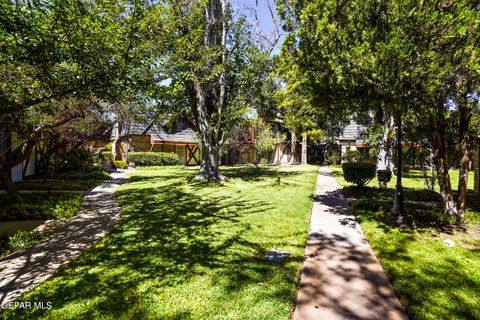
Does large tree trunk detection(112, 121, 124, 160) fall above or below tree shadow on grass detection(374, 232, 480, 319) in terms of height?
above

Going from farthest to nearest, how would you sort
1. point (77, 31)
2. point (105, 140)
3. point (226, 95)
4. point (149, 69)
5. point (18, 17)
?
point (105, 140), point (226, 95), point (149, 69), point (77, 31), point (18, 17)

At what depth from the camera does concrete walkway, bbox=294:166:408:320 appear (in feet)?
10.9

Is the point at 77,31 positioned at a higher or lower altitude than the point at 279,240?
higher

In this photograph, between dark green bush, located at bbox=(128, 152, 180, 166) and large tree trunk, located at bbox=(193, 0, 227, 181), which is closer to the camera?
large tree trunk, located at bbox=(193, 0, 227, 181)

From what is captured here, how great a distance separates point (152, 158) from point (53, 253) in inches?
856

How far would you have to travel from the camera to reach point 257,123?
29.5 metres

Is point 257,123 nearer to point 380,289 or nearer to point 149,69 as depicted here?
point 149,69

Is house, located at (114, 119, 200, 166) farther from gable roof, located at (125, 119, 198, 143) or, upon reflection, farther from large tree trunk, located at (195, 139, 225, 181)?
large tree trunk, located at (195, 139, 225, 181)

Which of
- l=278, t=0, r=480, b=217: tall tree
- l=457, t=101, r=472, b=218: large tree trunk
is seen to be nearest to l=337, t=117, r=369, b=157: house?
l=457, t=101, r=472, b=218: large tree trunk

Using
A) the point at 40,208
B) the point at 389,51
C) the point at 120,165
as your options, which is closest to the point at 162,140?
the point at 120,165

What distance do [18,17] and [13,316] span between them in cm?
417

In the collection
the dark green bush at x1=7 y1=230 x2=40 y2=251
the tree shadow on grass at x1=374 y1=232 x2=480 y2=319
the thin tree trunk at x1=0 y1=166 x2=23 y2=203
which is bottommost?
the tree shadow on grass at x1=374 y1=232 x2=480 y2=319

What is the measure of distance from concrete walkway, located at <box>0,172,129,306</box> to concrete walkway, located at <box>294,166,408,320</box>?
3785 mm

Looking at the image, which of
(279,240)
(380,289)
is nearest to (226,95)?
(279,240)
